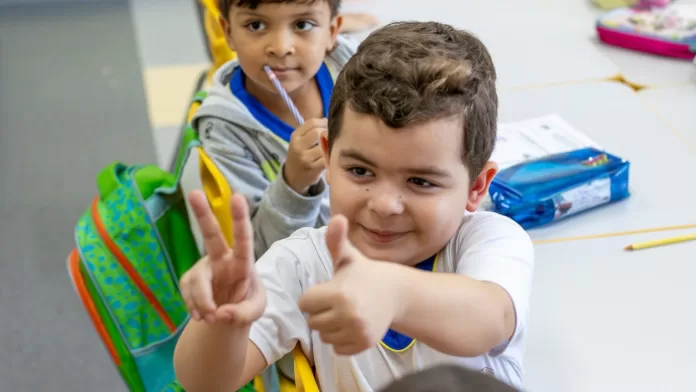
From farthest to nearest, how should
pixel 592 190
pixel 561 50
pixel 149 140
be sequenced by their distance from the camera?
pixel 149 140
pixel 561 50
pixel 592 190

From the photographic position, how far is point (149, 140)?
278cm

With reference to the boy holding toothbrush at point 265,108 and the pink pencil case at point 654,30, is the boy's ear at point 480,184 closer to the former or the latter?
the boy holding toothbrush at point 265,108

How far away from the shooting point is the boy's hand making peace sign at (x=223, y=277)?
640 millimetres

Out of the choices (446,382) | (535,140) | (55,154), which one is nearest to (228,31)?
(535,140)

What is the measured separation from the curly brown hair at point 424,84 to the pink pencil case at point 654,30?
0.99 m

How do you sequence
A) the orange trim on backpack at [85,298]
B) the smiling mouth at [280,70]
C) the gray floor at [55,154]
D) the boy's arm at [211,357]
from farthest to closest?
the gray floor at [55,154], the smiling mouth at [280,70], the orange trim on backpack at [85,298], the boy's arm at [211,357]

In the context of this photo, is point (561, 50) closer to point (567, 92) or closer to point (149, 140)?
point (567, 92)

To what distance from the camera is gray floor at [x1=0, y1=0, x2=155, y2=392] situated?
1906 mm

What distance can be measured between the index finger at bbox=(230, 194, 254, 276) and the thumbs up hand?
6 cm

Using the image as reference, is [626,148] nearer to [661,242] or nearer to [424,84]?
[661,242]

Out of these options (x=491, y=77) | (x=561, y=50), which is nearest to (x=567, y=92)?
(x=561, y=50)

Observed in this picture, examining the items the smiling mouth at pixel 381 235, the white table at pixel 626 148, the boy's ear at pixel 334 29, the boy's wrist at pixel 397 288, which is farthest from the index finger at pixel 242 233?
the boy's ear at pixel 334 29

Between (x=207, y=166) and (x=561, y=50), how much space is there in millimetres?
976

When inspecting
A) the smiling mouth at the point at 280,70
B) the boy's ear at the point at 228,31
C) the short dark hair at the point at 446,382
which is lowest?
the smiling mouth at the point at 280,70
